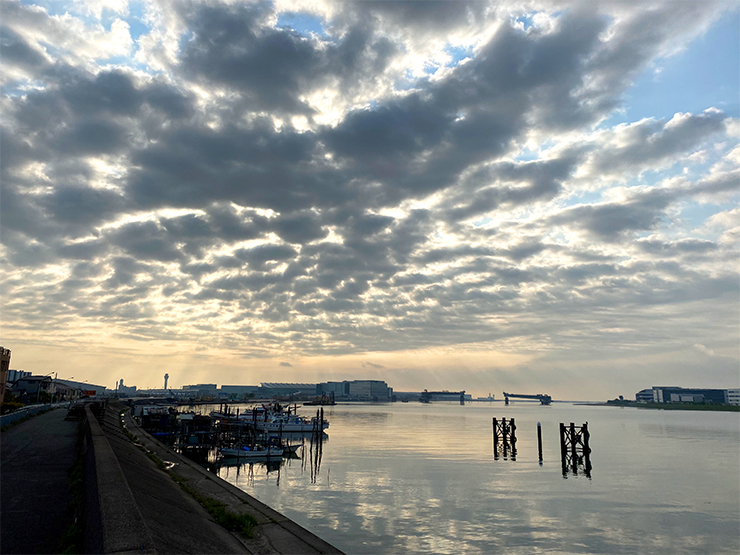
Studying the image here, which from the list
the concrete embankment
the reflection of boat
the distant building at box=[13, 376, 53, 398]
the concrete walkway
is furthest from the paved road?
the distant building at box=[13, 376, 53, 398]

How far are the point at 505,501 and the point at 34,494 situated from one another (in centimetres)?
3291

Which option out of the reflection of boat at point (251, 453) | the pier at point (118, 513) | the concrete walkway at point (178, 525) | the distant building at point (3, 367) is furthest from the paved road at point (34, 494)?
the distant building at point (3, 367)

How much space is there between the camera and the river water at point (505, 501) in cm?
2788

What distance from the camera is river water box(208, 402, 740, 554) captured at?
2788cm

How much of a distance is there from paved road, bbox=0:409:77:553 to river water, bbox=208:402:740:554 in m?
15.0

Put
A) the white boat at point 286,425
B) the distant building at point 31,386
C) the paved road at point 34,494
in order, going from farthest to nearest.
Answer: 1. the distant building at point 31,386
2. the white boat at point 286,425
3. the paved road at point 34,494

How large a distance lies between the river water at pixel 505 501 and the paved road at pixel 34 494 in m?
15.0

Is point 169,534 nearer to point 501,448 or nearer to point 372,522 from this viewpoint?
Result: point 372,522

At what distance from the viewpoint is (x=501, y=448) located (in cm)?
7569

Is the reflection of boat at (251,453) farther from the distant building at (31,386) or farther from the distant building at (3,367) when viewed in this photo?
the distant building at (31,386)

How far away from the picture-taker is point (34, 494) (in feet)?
62.1

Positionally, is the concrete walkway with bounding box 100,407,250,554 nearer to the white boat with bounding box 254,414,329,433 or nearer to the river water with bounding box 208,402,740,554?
the river water with bounding box 208,402,740,554

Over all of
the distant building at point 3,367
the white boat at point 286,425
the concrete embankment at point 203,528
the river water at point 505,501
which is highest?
the distant building at point 3,367

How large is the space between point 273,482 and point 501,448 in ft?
142
